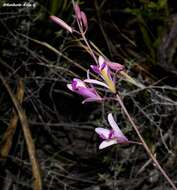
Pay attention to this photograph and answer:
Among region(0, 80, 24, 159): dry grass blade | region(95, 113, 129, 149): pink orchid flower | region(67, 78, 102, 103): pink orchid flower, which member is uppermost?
region(67, 78, 102, 103): pink orchid flower

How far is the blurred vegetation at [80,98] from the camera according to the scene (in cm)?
203

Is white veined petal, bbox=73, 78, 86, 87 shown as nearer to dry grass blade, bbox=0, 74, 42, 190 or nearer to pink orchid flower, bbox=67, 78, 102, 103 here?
pink orchid flower, bbox=67, 78, 102, 103

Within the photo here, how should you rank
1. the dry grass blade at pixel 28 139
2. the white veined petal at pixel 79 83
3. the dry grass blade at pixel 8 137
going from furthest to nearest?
1. the dry grass blade at pixel 8 137
2. the dry grass blade at pixel 28 139
3. the white veined petal at pixel 79 83

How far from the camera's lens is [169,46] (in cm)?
221

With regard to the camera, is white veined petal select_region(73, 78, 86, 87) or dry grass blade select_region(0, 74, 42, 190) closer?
white veined petal select_region(73, 78, 86, 87)

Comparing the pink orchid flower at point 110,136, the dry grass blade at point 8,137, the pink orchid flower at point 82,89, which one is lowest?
the dry grass blade at point 8,137

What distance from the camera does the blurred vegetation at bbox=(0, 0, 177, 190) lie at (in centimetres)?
203

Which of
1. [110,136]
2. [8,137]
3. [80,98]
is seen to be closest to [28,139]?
[8,137]

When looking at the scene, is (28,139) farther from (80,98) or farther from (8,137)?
(80,98)

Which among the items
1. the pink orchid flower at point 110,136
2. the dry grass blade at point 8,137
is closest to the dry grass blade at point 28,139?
the dry grass blade at point 8,137

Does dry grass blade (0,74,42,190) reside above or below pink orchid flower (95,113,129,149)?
below

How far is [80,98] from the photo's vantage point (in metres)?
2.21

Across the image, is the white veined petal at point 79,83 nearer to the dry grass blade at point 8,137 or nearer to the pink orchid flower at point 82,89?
the pink orchid flower at point 82,89

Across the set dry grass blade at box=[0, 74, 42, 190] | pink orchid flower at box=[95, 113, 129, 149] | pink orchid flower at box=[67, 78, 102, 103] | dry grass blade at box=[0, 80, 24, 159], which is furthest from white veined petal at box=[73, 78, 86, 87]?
dry grass blade at box=[0, 80, 24, 159]
